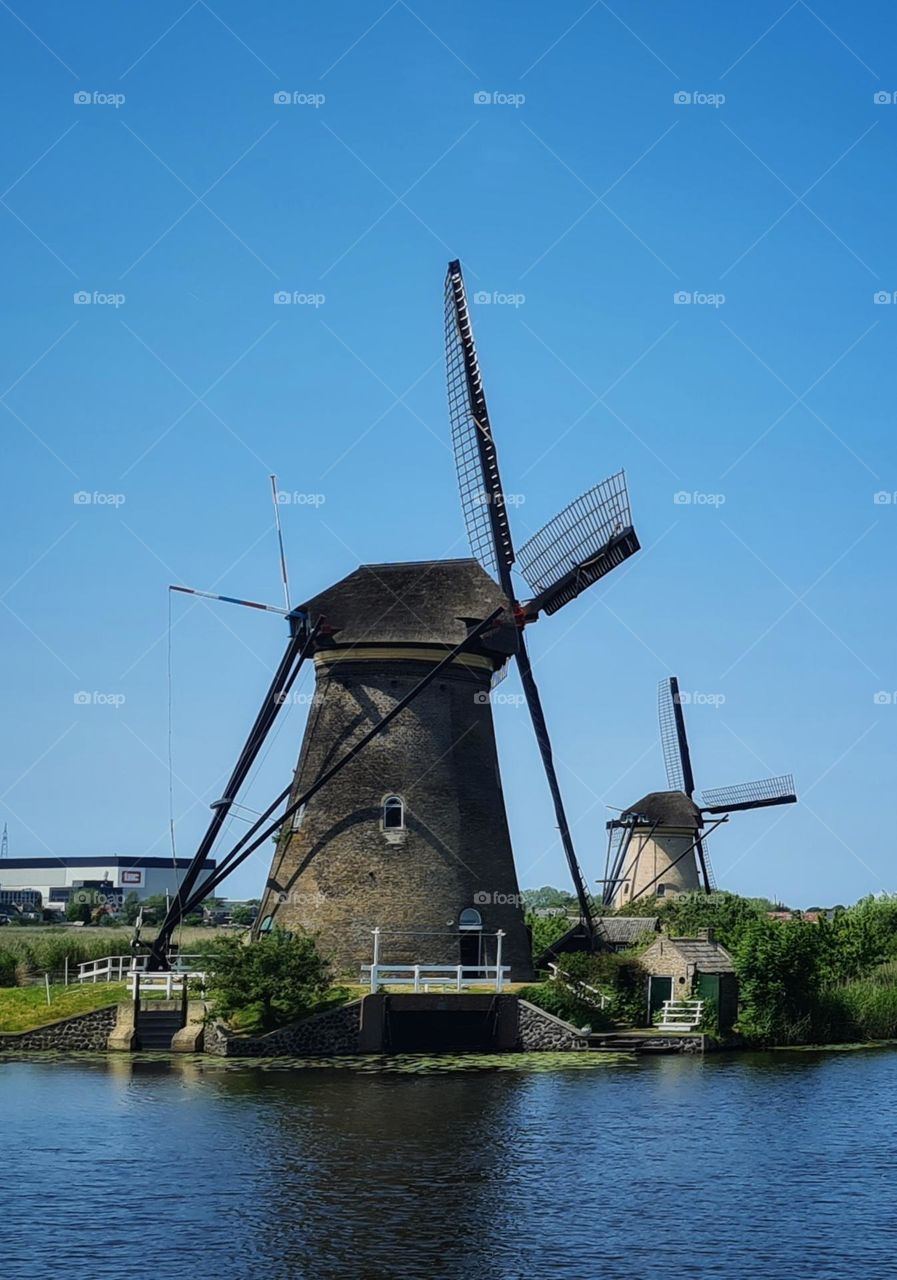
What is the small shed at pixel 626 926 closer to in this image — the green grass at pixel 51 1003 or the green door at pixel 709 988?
the green door at pixel 709 988

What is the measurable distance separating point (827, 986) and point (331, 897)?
13.1m

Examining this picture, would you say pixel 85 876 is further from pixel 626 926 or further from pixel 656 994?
pixel 656 994

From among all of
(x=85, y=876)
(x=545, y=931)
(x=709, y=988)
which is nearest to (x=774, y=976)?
(x=709, y=988)

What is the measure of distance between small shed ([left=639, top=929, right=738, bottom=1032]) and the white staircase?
6.9 inches

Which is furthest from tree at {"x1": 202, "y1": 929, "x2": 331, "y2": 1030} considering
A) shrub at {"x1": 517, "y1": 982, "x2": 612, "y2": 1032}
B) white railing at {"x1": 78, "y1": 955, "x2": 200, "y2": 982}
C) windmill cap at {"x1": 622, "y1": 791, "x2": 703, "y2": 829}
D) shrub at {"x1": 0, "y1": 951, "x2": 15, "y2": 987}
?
windmill cap at {"x1": 622, "y1": 791, "x2": 703, "y2": 829}

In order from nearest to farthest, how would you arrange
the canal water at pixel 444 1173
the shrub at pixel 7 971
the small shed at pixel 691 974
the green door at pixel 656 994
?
the canal water at pixel 444 1173 → the small shed at pixel 691 974 → the green door at pixel 656 994 → the shrub at pixel 7 971

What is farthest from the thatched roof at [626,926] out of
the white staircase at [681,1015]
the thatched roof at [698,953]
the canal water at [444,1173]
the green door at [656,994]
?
the canal water at [444,1173]

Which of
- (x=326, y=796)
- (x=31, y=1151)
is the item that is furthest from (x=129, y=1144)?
(x=326, y=796)

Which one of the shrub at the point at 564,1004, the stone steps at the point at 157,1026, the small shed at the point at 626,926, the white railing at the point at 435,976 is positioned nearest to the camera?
the white railing at the point at 435,976

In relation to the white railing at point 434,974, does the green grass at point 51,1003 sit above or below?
below

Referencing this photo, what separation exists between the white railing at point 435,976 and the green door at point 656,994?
10.8 ft

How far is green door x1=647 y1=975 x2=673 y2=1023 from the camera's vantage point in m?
36.4

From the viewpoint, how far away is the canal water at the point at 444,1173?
53.2ft

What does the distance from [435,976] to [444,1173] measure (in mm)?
15586
